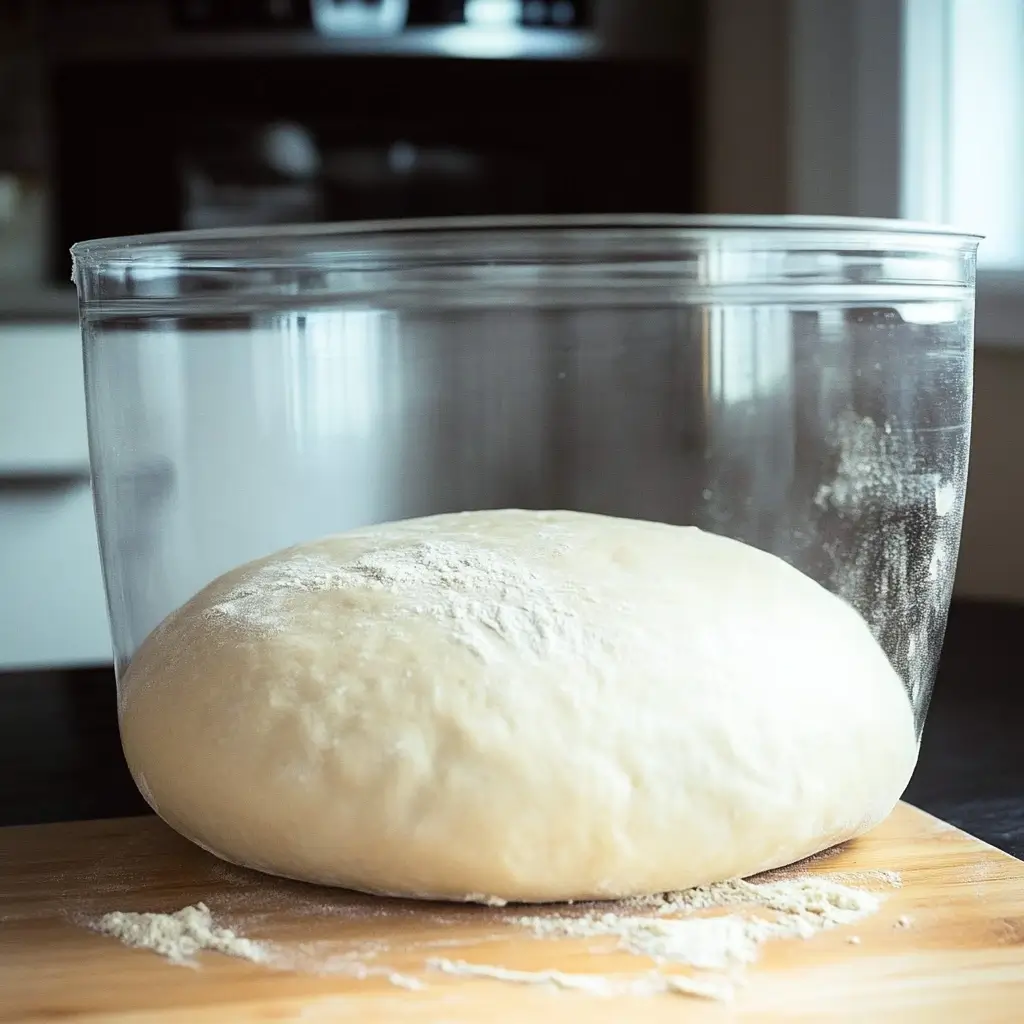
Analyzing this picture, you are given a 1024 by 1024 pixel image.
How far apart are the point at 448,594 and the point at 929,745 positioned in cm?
40

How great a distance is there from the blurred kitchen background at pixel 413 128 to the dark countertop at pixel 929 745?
644 mm

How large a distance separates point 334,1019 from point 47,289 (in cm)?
173

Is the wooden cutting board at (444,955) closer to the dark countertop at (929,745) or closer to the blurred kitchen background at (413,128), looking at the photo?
the dark countertop at (929,745)

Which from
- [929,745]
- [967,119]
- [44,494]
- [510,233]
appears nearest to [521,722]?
[510,233]

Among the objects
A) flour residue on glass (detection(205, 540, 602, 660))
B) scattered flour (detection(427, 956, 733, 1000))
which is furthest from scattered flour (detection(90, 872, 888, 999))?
flour residue on glass (detection(205, 540, 602, 660))

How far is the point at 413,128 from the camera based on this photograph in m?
2.23

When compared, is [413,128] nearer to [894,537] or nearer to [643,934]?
[894,537]

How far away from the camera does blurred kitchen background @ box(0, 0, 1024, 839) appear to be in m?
1.67

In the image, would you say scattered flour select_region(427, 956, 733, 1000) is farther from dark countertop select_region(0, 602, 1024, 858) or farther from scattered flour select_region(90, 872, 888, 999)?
dark countertop select_region(0, 602, 1024, 858)

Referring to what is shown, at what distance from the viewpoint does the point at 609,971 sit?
1.62 feet

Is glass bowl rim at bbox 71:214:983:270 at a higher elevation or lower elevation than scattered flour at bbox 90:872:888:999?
higher

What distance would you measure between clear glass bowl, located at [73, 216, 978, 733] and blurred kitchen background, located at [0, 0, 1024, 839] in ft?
3.07

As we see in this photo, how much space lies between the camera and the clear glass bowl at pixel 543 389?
A: 655mm

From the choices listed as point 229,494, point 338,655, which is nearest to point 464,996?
point 338,655
